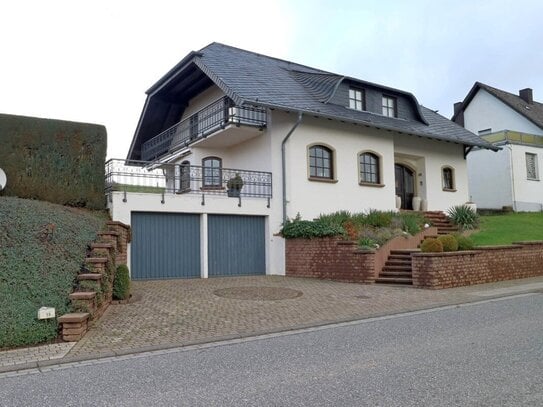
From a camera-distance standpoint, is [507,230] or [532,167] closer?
[507,230]

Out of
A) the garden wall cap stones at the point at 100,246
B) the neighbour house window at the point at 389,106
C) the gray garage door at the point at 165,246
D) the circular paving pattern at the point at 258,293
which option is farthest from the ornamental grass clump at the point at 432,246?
the neighbour house window at the point at 389,106

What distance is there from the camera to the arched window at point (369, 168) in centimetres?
1848

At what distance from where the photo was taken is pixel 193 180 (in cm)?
1600

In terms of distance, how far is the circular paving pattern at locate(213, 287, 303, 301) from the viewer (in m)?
10.8

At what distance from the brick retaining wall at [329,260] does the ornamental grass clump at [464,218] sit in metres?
7.48

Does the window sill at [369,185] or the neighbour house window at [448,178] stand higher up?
the neighbour house window at [448,178]

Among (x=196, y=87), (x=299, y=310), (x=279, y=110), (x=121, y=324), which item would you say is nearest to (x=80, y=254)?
(x=121, y=324)

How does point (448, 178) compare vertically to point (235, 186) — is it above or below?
above

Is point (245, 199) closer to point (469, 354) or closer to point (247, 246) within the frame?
point (247, 246)

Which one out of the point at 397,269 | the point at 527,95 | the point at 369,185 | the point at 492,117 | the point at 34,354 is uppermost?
the point at 527,95

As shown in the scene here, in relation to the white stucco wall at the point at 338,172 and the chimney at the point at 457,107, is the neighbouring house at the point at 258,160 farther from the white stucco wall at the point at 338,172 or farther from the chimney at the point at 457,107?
the chimney at the point at 457,107

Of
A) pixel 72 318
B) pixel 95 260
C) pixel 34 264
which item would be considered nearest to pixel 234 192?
pixel 95 260

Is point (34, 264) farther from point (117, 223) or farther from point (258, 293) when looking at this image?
point (258, 293)

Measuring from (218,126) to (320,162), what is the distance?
385cm
